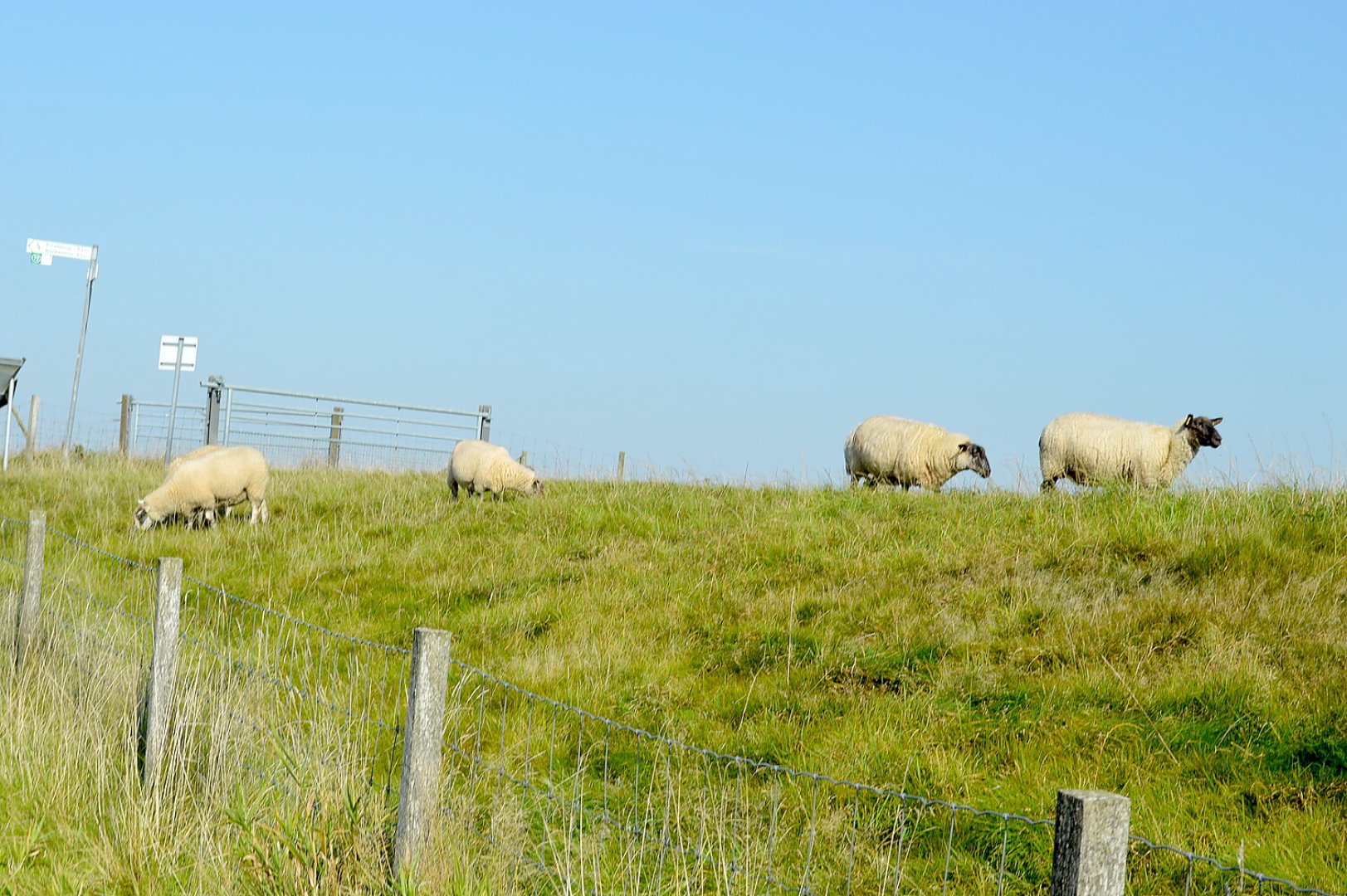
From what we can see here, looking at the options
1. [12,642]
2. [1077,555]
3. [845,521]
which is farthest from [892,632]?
[12,642]

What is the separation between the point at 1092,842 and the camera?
8.12 ft

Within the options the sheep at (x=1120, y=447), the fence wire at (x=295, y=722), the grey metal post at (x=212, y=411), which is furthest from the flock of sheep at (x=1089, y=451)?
the grey metal post at (x=212, y=411)

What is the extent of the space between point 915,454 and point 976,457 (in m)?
1.00

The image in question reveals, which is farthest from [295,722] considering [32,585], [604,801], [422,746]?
[32,585]

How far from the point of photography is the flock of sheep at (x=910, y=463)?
16.2 metres

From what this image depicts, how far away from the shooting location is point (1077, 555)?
10.4 metres

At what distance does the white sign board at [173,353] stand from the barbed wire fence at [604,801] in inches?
622

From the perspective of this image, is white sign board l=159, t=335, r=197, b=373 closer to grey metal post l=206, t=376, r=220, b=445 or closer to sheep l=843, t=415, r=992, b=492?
grey metal post l=206, t=376, r=220, b=445

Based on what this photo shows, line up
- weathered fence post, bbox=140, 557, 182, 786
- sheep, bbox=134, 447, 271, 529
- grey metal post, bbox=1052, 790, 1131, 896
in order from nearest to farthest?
1. grey metal post, bbox=1052, 790, 1131, 896
2. weathered fence post, bbox=140, 557, 182, 786
3. sheep, bbox=134, 447, 271, 529

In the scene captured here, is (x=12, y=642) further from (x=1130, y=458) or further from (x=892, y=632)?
(x=1130, y=458)

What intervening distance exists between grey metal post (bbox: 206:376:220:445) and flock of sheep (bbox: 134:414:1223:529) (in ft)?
40.0

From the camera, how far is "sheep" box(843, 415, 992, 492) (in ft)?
A: 58.6

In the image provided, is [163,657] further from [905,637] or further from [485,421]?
[485,421]

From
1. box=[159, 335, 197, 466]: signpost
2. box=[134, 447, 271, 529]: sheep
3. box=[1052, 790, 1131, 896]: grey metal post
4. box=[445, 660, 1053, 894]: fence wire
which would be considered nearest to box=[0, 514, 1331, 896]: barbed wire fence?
box=[445, 660, 1053, 894]: fence wire
